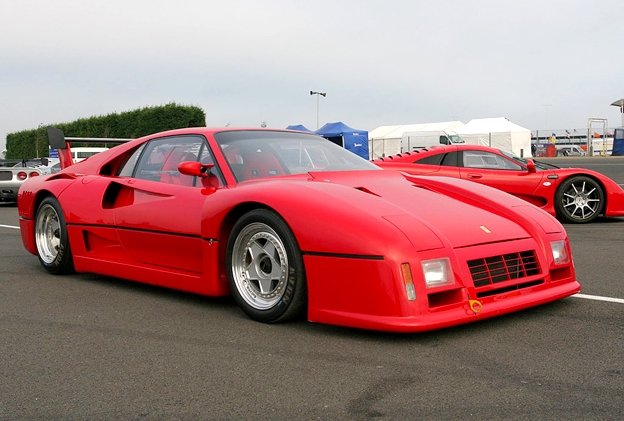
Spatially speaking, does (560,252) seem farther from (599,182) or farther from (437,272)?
(599,182)

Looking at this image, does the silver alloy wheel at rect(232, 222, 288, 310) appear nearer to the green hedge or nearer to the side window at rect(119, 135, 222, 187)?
the side window at rect(119, 135, 222, 187)

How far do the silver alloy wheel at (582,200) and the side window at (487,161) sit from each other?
2.38ft

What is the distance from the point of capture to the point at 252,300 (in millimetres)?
4070

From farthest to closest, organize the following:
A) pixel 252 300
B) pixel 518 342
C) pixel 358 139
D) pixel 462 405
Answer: pixel 358 139 → pixel 252 300 → pixel 518 342 → pixel 462 405

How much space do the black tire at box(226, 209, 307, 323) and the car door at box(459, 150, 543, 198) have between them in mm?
6160

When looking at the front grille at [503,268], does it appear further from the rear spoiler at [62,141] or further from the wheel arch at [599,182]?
the wheel arch at [599,182]

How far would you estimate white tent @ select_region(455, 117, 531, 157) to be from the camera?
43812mm

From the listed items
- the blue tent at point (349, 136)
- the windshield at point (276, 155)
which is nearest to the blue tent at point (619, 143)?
the blue tent at point (349, 136)

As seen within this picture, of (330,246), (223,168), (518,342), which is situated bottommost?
(518,342)

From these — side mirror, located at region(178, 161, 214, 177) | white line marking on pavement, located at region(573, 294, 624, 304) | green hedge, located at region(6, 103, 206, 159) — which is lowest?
white line marking on pavement, located at region(573, 294, 624, 304)

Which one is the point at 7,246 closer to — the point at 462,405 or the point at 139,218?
the point at 139,218

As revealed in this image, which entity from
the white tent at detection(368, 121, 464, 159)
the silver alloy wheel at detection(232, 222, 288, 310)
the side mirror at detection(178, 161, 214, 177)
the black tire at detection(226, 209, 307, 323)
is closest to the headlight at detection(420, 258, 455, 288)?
the black tire at detection(226, 209, 307, 323)

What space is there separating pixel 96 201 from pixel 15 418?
282cm

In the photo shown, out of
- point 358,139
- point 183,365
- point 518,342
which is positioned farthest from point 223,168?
point 358,139
